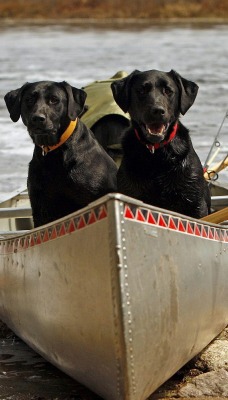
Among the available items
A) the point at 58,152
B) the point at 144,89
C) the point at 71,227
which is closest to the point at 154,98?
the point at 144,89

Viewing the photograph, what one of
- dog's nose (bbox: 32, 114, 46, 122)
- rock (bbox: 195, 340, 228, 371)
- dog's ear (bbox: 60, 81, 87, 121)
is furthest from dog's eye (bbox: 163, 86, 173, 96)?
rock (bbox: 195, 340, 228, 371)

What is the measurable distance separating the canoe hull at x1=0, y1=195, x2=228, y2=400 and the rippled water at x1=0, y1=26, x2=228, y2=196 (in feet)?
18.7

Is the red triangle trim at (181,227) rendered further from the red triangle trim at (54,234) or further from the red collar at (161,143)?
the red collar at (161,143)

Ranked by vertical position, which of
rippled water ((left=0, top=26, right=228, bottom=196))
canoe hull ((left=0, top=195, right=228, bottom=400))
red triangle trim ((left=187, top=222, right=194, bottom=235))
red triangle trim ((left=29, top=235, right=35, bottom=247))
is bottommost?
canoe hull ((left=0, top=195, right=228, bottom=400))

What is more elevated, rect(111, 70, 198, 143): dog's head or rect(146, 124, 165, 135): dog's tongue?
rect(111, 70, 198, 143): dog's head

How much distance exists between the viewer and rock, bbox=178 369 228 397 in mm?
6008

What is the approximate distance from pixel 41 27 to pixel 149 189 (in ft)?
130

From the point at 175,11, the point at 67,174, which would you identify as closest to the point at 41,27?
the point at 175,11

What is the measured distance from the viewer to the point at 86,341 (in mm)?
5676

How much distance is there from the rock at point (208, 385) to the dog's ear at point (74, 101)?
1759mm

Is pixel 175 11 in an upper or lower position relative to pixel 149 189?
upper

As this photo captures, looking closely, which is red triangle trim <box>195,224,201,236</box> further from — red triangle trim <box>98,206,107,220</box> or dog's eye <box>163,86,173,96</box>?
dog's eye <box>163,86,173,96</box>

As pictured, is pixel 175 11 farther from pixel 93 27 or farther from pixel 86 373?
pixel 86 373

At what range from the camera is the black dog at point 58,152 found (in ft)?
22.0
